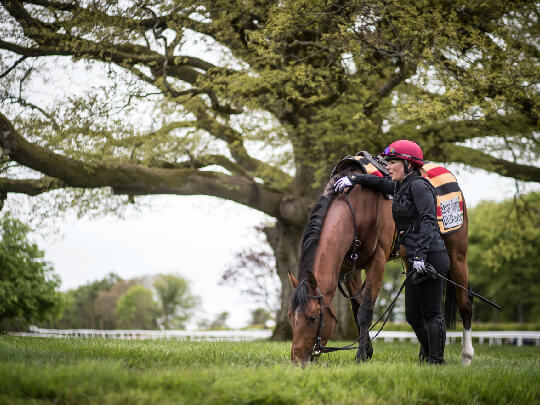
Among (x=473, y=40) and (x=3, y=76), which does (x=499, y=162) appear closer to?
Result: (x=473, y=40)

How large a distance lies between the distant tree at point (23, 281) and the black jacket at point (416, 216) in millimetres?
24944

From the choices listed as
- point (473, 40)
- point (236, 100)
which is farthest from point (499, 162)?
point (236, 100)

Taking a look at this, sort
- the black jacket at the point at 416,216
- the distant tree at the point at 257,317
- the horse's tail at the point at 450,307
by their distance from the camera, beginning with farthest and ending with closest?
the distant tree at the point at 257,317, the horse's tail at the point at 450,307, the black jacket at the point at 416,216

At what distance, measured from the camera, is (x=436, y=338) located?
239 inches

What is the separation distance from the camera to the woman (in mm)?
6004

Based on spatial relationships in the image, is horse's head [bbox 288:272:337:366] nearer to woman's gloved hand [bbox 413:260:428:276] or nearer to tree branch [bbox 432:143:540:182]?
woman's gloved hand [bbox 413:260:428:276]

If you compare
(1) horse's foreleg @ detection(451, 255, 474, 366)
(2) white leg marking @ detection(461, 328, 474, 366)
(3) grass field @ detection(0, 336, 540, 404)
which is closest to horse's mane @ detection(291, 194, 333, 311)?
(3) grass field @ detection(0, 336, 540, 404)

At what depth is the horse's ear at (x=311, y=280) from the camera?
17.5 feet

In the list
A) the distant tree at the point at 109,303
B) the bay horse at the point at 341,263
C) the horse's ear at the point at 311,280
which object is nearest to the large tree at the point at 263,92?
the bay horse at the point at 341,263

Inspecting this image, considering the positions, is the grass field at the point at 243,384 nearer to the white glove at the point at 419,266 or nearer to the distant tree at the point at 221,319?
the white glove at the point at 419,266

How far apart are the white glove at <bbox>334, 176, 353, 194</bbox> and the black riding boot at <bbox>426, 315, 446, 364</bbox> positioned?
1.80 m

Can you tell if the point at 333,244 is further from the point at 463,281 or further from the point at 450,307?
the point at 450,307

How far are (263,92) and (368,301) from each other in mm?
7824

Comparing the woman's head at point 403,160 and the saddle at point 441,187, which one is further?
the saddle at point 441,187
